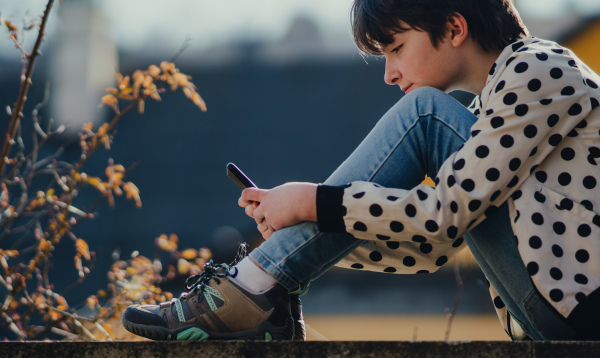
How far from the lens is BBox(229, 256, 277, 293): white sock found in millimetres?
1859

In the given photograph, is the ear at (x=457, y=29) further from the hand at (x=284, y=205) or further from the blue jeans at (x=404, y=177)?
the hand at (x=284, y=205)

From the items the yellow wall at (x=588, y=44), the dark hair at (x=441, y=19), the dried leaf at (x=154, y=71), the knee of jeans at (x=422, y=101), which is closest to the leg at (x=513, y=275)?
the knee of jeans at (x=422, y=101)

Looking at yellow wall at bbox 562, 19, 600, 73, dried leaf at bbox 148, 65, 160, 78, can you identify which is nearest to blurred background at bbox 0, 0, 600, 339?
yellow wall at bbox 562, 19, 600, 73

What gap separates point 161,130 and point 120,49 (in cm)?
246

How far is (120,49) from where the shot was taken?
1009cm

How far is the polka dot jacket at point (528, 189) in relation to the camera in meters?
1.68

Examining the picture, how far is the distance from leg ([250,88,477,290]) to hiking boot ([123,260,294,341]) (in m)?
0.07

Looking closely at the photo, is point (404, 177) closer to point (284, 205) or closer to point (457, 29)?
point (284, 205)

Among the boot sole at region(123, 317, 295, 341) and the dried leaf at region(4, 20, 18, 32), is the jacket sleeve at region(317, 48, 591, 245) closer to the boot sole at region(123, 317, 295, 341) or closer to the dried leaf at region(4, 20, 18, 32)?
the boot sole at region(123, 317, 295, 341)

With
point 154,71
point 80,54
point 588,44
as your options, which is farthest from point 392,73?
point 80,54

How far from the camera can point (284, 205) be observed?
6.04 feet

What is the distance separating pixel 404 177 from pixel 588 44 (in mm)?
5095

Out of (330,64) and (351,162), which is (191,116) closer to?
(330,64)

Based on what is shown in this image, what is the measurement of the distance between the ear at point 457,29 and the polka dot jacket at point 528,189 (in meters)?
0.23
